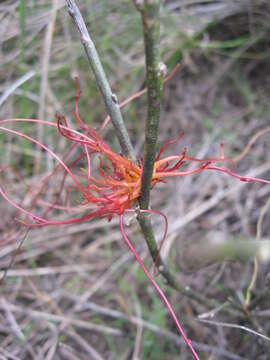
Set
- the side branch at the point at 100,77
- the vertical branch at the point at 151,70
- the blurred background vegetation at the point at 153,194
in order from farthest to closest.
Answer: the blurred background vegetation at the point at 153,194, the side branch at the point at 100,77, the vertical branch at the point at 151,70

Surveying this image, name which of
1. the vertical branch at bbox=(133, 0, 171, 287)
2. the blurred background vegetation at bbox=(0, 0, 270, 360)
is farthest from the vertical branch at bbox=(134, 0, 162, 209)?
the blurred background vegetation at bbox=(0, 0, 270, 360)

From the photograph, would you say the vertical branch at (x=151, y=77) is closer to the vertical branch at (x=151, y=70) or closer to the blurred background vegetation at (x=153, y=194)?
the vertical branch at (x=151, y=70)

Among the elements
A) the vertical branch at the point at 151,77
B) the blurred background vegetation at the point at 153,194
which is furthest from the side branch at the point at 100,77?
the blurred background vegetation at the point at 153,194

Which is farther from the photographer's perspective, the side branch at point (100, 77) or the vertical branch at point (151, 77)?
the side branch at point (100, 77)

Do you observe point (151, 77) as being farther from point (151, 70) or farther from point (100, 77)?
point (100, 77)

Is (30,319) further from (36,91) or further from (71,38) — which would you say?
(71,38)

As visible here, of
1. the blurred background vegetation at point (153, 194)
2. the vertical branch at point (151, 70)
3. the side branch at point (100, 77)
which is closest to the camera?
the vertical branch at point (151, 70)

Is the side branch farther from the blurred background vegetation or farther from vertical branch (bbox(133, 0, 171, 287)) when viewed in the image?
the blurred background vegetation
